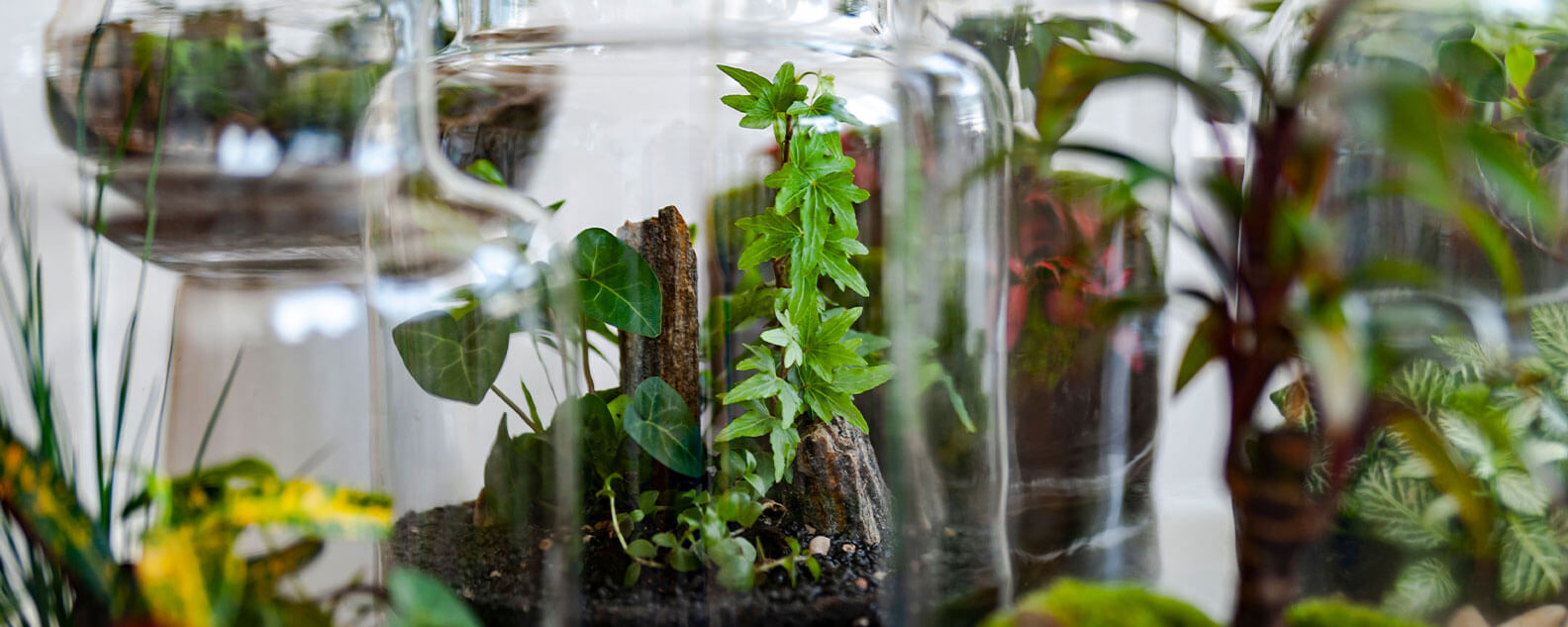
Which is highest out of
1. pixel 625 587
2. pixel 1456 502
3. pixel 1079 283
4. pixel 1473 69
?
pixel 1473 69

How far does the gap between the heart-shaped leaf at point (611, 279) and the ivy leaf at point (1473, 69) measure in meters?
0.46

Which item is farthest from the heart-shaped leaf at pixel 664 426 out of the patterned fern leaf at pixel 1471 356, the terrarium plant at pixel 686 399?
the patterned fern leaf at pixel 1471 356

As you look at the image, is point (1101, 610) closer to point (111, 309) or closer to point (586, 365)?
point (586, 365)

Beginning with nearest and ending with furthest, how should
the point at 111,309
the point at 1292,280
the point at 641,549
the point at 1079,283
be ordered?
the point at 1292,280, the point at 1079,283, the point at 641,549, the point at 111,309

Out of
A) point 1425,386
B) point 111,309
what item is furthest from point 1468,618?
point 111,309

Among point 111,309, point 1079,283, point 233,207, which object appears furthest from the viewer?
point 111,309

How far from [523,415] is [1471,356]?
553 millimetres

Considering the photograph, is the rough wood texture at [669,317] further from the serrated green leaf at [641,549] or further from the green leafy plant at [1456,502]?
the green leafy plant at [1456,502]

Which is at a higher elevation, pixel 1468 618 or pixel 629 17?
pixel 629 17

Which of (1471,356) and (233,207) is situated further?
(233,207)

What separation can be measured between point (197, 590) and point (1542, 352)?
26.8 inches

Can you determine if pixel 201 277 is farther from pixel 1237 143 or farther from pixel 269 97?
pixel 1237 143

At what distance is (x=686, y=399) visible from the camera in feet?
2.07

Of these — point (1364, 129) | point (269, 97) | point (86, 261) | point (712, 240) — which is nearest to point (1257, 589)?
point (1364, 129)
